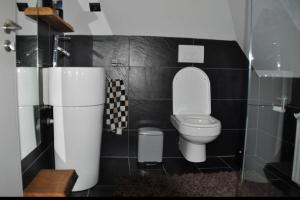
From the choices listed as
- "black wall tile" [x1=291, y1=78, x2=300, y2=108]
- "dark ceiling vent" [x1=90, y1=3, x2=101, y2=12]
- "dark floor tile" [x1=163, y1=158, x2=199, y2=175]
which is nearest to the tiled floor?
"dark floor tile" [x1=163, y1=158, x2=199, y2=175]

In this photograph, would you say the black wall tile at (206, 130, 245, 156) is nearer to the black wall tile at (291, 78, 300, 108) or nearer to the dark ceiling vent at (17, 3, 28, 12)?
the black wall tile at (291, 78, 300, 108)

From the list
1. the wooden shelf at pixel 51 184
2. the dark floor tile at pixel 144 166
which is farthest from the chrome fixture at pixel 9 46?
the dark floor tile at pixel 144 166

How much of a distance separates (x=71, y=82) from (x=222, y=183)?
1.50 m

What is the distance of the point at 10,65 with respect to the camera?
1.17 metres

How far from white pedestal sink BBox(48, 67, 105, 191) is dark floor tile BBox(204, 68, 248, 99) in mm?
1380

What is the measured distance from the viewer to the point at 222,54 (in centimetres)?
267

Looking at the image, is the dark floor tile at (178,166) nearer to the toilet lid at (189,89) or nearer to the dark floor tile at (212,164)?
the dark floor tile at (212,164)

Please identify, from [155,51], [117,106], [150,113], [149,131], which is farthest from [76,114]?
[155,51]

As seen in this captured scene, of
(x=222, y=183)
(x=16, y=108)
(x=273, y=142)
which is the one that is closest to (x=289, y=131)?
(x=273, y=142)

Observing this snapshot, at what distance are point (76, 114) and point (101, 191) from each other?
2.15ft

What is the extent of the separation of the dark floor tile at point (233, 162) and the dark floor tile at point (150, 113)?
2.53 ft

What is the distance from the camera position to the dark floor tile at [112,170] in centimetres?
207

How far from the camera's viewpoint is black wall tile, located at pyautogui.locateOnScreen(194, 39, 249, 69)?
264 cm

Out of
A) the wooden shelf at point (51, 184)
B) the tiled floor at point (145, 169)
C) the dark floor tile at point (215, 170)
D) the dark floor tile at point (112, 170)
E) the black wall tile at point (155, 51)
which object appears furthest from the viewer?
the black wall tile at point (155, 51)
